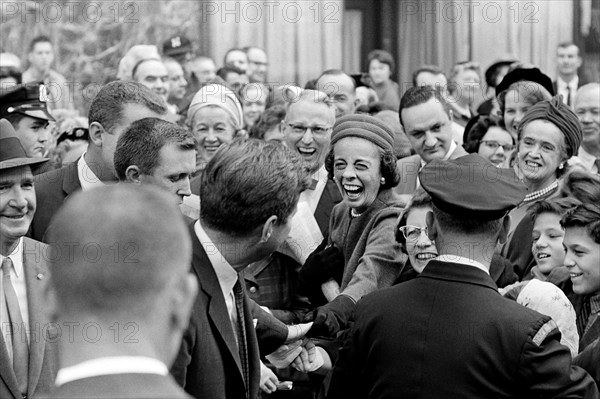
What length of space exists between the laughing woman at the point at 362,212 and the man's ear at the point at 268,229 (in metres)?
1.28

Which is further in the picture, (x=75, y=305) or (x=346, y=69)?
(x=346, y=69)

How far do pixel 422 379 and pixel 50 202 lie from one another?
7.34 feet

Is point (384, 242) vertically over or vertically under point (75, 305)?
under

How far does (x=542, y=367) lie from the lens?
3348mm

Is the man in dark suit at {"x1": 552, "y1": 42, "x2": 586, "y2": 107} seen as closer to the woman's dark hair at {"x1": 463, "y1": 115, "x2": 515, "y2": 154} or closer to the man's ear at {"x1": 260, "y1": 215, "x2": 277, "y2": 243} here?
the woman's dark hair at {"x1": 463, "y1": 115, "x2": 515, "y2": 154}

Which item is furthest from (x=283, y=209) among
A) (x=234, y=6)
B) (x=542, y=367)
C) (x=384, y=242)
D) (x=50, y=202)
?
(x=234, y=6)

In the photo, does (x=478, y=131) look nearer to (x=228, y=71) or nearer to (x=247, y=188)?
(x=228, y=71)

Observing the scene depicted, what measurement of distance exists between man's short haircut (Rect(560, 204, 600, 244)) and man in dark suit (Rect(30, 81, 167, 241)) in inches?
74.1

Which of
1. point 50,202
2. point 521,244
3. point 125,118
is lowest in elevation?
point 521,244

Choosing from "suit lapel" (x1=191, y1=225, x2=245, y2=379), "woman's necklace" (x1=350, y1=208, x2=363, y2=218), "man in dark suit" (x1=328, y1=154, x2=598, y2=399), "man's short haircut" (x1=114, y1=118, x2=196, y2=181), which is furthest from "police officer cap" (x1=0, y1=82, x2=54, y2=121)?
"man in dark suit" (x1=328, y1=154, x2=598, y2=399)

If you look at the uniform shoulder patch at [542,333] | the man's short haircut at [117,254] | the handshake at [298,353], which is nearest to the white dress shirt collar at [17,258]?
the handshake at [298,353]

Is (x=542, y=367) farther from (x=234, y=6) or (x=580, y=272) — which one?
(x=234, y=6)

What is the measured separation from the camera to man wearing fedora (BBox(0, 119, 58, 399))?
4.10 m

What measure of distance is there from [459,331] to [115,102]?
2.41 metres
